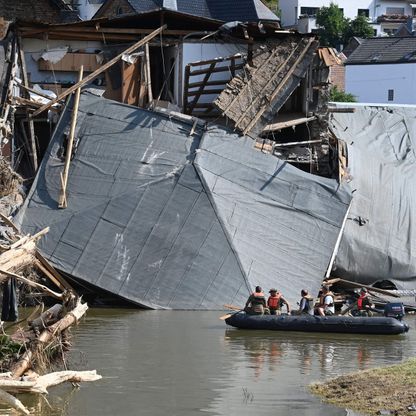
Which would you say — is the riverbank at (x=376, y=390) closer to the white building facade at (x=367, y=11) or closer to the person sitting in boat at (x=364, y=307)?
the person sitting in boat at (x=364, y=307)

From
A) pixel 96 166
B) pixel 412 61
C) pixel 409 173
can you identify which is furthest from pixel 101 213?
pixel 412 61

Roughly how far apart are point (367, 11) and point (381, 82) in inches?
840

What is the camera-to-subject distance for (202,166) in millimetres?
32688

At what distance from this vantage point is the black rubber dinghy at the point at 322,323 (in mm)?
26641

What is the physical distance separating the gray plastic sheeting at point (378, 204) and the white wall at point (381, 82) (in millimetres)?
33446

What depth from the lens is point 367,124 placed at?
124ft

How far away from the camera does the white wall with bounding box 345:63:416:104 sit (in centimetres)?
7150

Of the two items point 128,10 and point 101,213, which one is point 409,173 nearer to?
point 101,213

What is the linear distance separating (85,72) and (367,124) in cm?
895

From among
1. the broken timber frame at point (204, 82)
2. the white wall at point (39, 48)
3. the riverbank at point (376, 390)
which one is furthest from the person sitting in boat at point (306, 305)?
the white wall at point (39, 48)

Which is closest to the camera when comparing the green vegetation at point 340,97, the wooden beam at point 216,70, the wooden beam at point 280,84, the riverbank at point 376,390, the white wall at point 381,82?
the riverbank at point 376,390

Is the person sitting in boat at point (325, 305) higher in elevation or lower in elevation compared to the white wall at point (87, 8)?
lower

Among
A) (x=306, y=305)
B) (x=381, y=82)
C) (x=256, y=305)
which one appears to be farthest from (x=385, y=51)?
(x=256, y=305)

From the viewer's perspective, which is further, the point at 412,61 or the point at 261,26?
the point at 412,61
